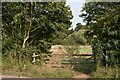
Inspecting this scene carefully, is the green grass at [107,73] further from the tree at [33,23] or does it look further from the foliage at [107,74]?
the tree at [33,23]

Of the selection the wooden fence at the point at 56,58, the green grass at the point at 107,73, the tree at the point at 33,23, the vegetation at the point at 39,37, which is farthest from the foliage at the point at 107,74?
the tree at the point at 33,23

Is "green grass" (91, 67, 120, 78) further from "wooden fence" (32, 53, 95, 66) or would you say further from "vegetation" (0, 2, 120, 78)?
"wooden fence" (32, 53, 95, 66)

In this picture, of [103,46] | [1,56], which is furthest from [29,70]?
[103,46]

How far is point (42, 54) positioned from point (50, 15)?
1.66 metres

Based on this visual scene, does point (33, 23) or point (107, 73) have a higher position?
point (33, 23)

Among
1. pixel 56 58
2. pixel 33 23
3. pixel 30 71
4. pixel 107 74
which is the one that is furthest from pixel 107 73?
pixel 33 23

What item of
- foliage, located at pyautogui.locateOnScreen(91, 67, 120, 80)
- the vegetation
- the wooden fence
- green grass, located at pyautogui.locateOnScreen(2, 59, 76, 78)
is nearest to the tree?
the vegetation

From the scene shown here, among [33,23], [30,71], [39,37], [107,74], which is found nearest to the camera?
[107,74]

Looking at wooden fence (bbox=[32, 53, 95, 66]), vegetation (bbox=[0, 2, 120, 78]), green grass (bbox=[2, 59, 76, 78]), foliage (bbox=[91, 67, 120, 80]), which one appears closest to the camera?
foliage (bbox=[91, 67, 120, 80])

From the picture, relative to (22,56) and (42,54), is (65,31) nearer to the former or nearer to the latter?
(42,54)

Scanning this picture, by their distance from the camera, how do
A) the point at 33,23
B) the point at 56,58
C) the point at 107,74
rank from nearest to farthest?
the point at 107,74, the point at 56,58, the point at 33,23

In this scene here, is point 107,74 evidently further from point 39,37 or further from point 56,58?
point 39,37

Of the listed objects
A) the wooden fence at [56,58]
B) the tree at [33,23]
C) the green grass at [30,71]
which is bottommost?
the green grass at [30,71]

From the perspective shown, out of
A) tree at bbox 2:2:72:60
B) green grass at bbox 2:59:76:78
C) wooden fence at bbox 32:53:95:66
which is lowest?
green grass at bbox 2:59:76:78
